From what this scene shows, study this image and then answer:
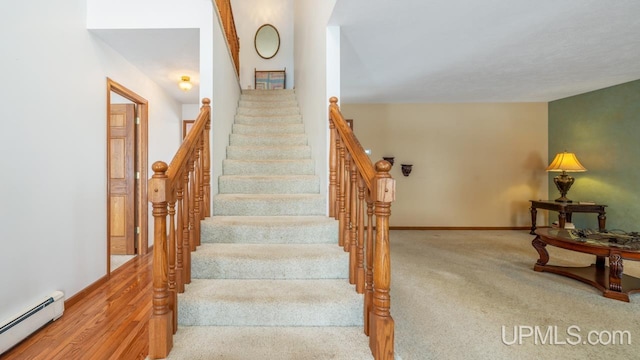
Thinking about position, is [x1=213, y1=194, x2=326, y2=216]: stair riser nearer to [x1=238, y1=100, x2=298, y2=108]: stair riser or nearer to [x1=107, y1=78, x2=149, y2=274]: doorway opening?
[x1=107, y1=78, x2=149, y2=274]: doorway opening

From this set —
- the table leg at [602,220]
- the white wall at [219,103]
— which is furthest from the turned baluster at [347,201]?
the table leg at [602,220]

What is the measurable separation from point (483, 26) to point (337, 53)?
1.28 m

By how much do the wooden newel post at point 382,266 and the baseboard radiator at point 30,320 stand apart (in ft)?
7.31

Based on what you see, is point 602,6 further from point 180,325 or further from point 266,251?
point 180,325

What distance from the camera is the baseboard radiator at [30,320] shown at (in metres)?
1.72

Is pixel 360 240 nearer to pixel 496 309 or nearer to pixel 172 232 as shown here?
pixel 172 232

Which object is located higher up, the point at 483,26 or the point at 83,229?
the point at 483,26

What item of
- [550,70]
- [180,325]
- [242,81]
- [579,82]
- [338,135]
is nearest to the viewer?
[180,325]

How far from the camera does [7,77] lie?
70.2 inches

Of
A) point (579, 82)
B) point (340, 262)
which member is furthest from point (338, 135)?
point (579, 82)

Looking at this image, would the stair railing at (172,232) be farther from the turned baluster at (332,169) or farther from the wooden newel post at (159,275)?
the turned baluster at (332,169)

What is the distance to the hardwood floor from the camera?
5.65 feet

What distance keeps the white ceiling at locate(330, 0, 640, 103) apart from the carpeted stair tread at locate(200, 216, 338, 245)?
5.62ft

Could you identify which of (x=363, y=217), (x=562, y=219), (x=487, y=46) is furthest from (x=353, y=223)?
(x=562, y=219)
